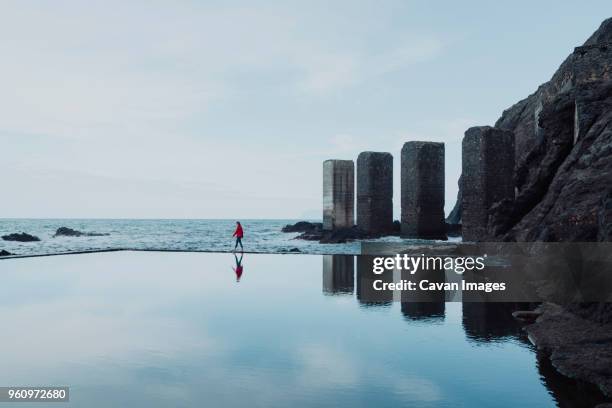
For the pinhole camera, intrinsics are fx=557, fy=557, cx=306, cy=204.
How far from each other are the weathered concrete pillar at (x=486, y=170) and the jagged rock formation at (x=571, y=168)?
111 inches

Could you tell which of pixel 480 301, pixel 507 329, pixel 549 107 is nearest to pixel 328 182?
pixel 549 107

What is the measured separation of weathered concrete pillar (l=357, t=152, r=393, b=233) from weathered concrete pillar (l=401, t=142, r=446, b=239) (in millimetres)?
2540

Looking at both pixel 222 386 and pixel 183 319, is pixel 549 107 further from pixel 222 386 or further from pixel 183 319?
pixel 222 386

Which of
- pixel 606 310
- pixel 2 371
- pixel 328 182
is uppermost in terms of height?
pixel 328 182

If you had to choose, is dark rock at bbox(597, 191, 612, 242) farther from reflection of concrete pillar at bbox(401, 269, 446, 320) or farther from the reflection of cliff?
reflection of concrete pillar at bbox(401, 269, 446, 320)

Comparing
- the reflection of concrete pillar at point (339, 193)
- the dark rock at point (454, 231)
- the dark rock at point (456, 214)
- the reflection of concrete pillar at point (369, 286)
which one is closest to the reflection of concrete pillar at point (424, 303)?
the reflection of concrete pillar at point (369, 286)

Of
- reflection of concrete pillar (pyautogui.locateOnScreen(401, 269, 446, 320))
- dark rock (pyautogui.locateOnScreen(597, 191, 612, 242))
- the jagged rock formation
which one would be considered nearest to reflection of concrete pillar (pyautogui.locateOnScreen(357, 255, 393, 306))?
reflection of concrete pillar (pyautogui.locateOnScreen(401, 269, 446, 320))

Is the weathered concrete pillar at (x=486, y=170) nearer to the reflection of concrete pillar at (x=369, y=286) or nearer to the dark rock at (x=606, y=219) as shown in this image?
the reflection of concrete pillar at (x=369, y=286)

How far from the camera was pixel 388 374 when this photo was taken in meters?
5.57

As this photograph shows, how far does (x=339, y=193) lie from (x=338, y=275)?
1985 centimetres

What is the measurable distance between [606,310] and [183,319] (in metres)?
5.85

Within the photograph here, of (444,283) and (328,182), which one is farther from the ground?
(328,182)

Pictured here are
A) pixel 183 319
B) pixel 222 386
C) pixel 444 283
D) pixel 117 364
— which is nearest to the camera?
pixel 222 386

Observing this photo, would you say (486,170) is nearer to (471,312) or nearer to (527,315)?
(471,312)
